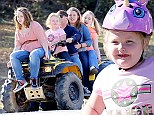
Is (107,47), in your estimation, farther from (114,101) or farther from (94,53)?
(94,53)

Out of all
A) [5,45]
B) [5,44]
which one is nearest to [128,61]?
[5,45]

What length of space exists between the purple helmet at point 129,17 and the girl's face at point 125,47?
0.04 meters

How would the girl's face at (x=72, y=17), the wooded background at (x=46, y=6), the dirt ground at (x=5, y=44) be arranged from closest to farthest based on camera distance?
the girl's face at (x=72, y=17) → the dirt ground at (x=5, y=44) → the wooded background at (x=46, y=6)

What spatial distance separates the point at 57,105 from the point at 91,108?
18.5ft

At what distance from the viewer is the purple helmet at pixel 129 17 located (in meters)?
3.43

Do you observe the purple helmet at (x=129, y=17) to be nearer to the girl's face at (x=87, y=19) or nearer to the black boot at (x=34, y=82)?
the black boot at (x=34, y=82)

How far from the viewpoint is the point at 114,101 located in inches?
139

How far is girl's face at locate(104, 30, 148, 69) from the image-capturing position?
340 centimetres

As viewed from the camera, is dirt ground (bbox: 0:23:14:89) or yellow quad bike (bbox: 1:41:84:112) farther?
dirt ground (bbox: 0:23:14:89)

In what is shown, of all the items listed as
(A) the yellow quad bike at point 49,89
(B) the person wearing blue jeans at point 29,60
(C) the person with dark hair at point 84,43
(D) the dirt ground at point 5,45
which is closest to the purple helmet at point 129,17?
(B) the person wearing blue jeans at point 29,60

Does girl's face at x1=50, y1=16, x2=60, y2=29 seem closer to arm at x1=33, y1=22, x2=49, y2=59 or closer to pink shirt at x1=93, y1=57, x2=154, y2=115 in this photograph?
arm at x1=33, y1=22, x2=49, y2=59

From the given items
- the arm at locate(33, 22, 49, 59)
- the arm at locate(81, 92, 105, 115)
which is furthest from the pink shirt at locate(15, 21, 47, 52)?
the arm at locate(81, 92, 105, 115)

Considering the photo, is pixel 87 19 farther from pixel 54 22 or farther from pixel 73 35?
pixel 54 22

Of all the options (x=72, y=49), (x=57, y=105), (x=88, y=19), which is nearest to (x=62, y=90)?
(x=57, y=105)
